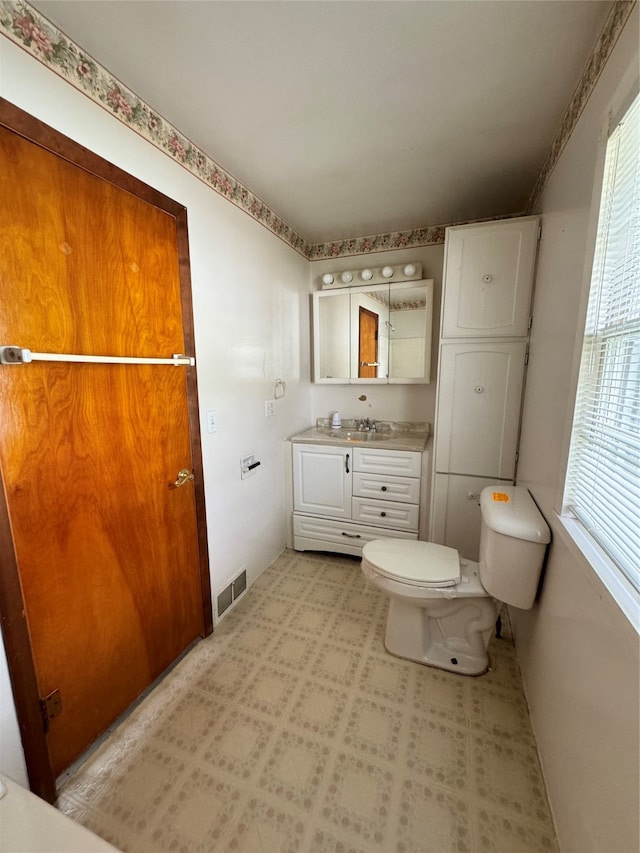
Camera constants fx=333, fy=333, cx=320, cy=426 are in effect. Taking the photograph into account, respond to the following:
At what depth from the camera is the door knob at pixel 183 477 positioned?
152 centimetres

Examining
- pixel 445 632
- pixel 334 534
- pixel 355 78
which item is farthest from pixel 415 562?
pixel 355 78

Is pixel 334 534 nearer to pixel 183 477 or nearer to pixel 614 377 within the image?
pixel 183 477

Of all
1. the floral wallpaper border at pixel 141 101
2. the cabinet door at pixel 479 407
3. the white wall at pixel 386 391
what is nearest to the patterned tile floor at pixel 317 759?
the cabinet door at pixel 479 407

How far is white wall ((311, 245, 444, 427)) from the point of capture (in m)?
2.47

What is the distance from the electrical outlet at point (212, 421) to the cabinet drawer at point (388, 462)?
1003 mm

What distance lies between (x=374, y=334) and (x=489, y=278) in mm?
921

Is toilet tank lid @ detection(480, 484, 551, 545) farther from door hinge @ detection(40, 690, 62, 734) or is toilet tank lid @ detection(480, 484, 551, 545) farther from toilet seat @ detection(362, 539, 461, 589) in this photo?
door hinge @ detection(40, 690, 62, 734)

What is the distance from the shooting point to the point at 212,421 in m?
1.72

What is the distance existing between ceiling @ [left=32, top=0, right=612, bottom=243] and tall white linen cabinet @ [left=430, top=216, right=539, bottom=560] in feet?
1.29

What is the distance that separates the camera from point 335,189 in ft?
6.27

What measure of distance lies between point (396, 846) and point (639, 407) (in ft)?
4.61

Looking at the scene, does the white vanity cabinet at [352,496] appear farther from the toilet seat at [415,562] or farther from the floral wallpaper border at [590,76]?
the floral wallpaper border at [590,76]

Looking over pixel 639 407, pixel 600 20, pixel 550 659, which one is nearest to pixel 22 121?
pixel 600 20

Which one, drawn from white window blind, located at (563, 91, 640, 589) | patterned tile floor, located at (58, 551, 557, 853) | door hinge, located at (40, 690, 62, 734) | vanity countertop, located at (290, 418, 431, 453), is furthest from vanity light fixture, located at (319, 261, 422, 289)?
door hinge, located at (40, 690, 62, 734)
